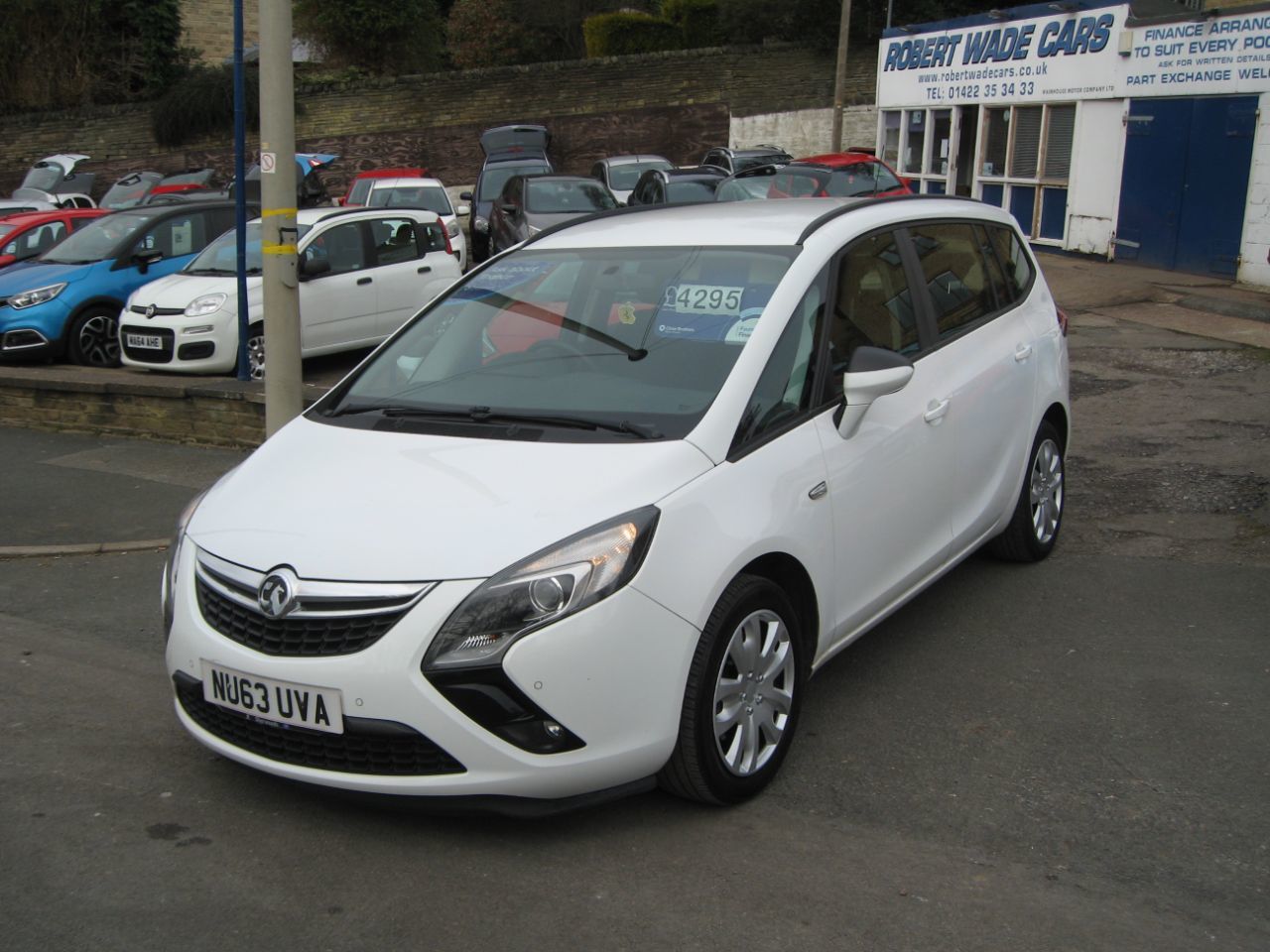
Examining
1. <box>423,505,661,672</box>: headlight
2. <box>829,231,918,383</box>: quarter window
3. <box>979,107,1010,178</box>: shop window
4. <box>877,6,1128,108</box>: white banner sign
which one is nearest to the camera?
<box>423,505,661,672</box>: headlight

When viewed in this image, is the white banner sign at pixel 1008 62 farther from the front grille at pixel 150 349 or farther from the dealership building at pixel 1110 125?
the front grille at pixel 150 349

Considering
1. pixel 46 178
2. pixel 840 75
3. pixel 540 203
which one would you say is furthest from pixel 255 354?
pixel 840 75

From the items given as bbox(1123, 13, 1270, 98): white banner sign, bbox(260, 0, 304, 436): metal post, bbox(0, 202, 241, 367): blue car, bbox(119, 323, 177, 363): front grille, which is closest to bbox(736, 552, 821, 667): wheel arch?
bbox(260, 0, 304, 436): metal post

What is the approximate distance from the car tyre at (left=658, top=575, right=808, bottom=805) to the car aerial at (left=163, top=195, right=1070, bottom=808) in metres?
0.01

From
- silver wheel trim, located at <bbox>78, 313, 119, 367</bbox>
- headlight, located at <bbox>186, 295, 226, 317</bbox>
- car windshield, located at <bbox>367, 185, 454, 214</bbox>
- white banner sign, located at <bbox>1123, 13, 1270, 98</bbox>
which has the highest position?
white banner sign, located at <bbox>1123, 13, 1270, 98</bbox>

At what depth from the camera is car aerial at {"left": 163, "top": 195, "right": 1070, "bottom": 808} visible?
3.50 m

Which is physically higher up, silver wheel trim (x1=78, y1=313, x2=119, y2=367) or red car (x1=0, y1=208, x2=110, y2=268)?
red car (x1=0, y1=208, x2=110, y2=268)

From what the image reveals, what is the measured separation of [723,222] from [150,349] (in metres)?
7.86

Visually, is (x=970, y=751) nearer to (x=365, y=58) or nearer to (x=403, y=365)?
(x=403, y=365)

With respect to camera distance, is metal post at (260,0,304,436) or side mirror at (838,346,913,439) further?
metal post at (260,0,304,436)

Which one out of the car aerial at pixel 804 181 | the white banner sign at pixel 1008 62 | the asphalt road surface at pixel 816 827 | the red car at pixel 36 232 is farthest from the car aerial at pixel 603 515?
the white banner sign at pixel 1008 62

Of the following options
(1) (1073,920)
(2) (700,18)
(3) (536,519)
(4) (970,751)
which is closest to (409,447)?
(3) (536,519)

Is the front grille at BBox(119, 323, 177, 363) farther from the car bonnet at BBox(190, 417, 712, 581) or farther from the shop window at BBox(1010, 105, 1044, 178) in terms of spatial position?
the shop window at BBox(1010, 105, 1044, 178)

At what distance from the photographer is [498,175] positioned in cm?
2430
